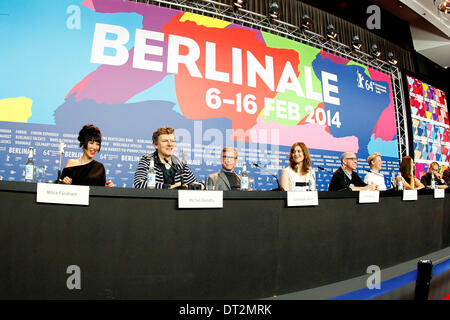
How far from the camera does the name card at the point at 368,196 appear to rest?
1.59 metres

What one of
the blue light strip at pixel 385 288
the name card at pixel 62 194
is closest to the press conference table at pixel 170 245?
the name card at pixel 62 194

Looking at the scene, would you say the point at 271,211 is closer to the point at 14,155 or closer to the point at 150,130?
the point at 150,130

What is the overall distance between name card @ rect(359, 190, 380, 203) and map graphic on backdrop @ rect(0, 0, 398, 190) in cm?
242

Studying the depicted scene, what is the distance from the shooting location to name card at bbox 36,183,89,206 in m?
0.90

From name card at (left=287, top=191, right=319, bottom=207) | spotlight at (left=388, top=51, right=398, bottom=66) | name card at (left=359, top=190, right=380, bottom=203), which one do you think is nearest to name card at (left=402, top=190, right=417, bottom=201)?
name card at (left=359, top=190, right=380, bottom=203)

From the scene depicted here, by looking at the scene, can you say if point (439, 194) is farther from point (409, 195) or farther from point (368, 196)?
point (368, 196)

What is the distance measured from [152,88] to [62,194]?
2914 mm

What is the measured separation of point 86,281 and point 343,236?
129 centimetres

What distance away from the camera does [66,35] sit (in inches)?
130

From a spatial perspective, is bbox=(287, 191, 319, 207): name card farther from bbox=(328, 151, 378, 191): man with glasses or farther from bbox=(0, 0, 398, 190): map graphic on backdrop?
bbox=(0, 0, 398, 190): map graphic on backdrop

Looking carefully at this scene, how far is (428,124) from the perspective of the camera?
6.47m

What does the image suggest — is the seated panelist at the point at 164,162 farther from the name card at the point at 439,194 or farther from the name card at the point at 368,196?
the name card at the point at 439,194

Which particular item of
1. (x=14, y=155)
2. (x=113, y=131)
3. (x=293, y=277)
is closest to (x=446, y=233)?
(x=293, y=277)

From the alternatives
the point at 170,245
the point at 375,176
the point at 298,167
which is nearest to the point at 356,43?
the point at 375,176
